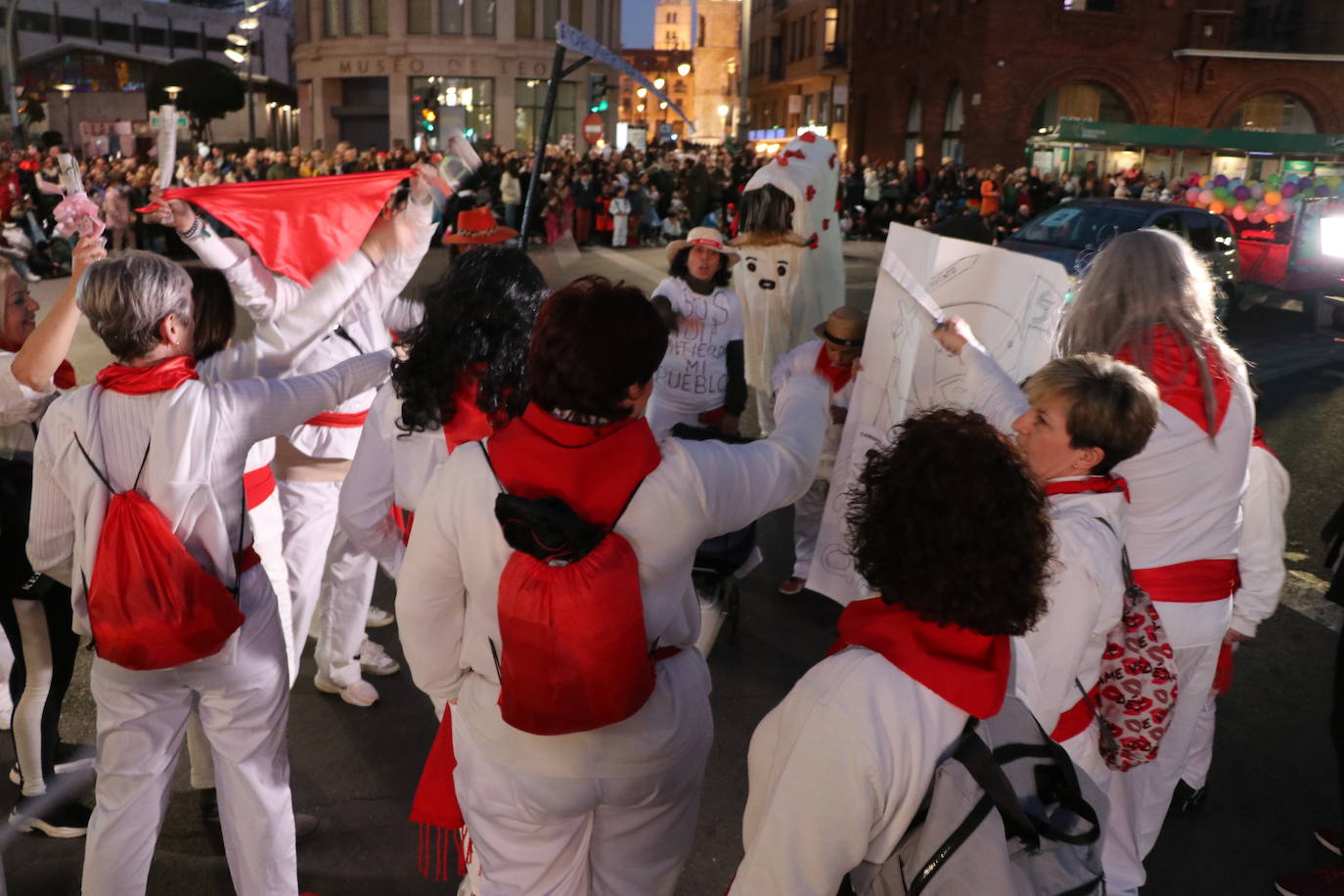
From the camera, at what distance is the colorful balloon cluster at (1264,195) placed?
15742mm

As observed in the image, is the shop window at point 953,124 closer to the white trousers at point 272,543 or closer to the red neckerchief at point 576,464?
the white trousers at point 272,543

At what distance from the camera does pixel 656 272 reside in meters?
17.5

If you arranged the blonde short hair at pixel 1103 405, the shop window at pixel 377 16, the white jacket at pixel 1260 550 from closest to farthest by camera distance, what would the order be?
the blonde short hair at pixel 1103 405, the white jacket at pixel 1260 550, the shop window at pixel 377 16

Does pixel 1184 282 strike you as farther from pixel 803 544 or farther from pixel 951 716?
pixel 803 544

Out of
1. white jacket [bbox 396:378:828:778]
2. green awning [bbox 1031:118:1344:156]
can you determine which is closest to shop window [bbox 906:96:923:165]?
green awning [bbox 1031:118:1344:156]

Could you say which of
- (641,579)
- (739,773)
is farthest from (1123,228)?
(641,579)

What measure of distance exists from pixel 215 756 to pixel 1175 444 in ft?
8.90

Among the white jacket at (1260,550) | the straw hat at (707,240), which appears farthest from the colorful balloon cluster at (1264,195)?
the white jacket at (1260,550)

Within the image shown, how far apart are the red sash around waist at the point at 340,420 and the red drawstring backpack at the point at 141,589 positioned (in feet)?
4.57

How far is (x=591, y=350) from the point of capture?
6.15 ft

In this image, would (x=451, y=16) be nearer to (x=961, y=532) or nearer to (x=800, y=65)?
(x=800, y=65)

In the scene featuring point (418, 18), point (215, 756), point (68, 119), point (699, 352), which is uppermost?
point (418, 18)

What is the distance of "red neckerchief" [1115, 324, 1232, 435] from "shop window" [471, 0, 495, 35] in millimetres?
46914

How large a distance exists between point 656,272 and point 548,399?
15.8 metres
